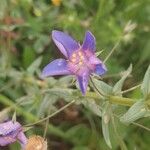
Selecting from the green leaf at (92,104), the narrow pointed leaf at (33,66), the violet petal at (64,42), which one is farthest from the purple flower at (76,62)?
the narrow pointed leaf at (33,66)

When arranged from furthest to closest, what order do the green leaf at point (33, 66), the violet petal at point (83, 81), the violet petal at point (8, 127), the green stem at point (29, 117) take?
the green leaf at point (33, 66), the green stem at point (29, 117), the violet petal at point (8, 127), the violet petal at point (83, 81)

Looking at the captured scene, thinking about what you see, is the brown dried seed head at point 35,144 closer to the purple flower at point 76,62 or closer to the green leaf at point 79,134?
the purple flower at point 76,62

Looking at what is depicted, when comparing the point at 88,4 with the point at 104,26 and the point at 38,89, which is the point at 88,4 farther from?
the point at 38,89

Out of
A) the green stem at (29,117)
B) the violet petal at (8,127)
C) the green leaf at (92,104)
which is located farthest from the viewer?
the green stem at (29,117)

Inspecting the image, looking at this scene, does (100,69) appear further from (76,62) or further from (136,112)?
(136,112)

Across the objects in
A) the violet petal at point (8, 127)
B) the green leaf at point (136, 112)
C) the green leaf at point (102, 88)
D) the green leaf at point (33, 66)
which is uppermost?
the green leaf at point (102, 88)

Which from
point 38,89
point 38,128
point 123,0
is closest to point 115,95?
point 38,89

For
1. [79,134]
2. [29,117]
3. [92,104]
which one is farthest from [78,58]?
[79,134]
